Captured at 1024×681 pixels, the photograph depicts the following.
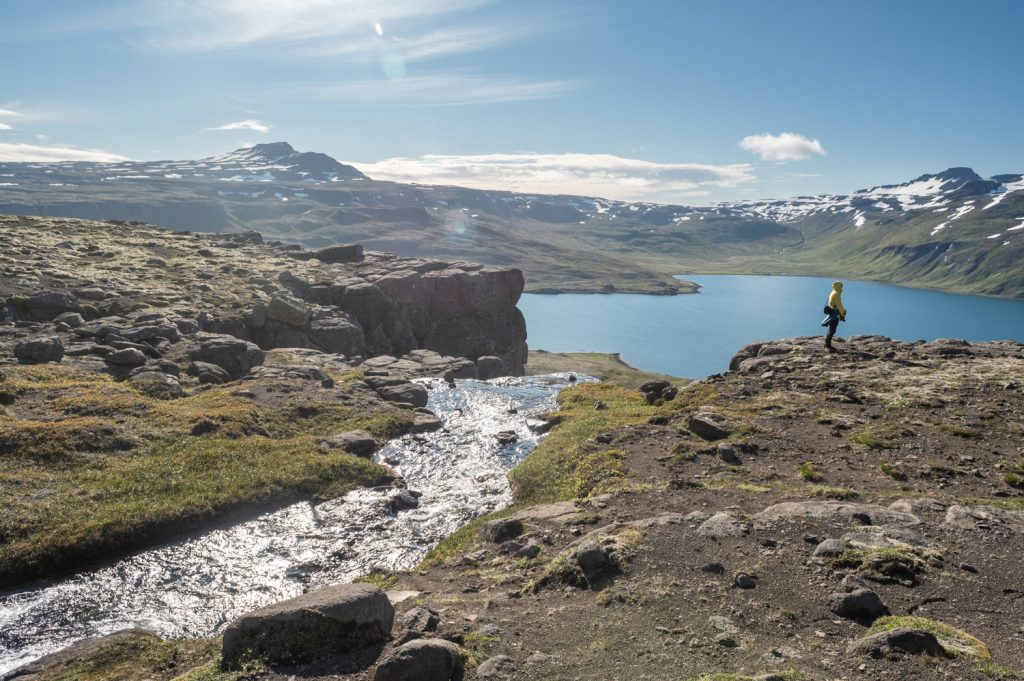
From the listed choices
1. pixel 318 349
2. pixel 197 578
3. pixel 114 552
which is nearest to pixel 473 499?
pixel 197 578

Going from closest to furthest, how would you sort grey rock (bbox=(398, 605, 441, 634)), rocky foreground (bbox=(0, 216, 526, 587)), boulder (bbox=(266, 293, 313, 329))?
grey rock (bbox=(398, 605, 441, 634)) → rocky foreground (bbox=(0, 216, 526, 587)) → boulder (bbox=(266, 293, 313, 329))

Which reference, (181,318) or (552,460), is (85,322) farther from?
(552,460)

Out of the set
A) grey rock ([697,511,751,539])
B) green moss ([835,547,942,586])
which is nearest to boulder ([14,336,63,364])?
grey rock ([697,511,751,539])

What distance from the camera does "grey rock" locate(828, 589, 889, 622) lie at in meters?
13.7

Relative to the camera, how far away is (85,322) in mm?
53312

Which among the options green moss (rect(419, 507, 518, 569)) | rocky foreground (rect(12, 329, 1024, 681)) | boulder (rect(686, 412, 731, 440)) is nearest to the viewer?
rocky foreground (rect(12, 329, 1024, 681))

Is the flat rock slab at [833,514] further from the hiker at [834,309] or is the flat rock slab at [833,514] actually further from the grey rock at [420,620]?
the hiker at [834,309]

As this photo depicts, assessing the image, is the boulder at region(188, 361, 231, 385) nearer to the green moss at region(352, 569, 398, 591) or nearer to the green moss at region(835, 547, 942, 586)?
the green moss at region(352, 569, 398, 591)

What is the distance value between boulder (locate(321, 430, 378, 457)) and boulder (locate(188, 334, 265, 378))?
56.9 ft

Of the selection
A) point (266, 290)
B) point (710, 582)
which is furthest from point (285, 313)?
point (710, 582)

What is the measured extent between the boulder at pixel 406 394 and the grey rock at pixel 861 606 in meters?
36.1

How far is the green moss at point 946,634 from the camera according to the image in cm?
1138

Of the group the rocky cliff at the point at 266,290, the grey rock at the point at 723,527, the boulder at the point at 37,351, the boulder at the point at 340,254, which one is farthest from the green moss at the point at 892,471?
the boulder at the point at 340,254

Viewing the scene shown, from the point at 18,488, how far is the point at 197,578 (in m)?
10.4
